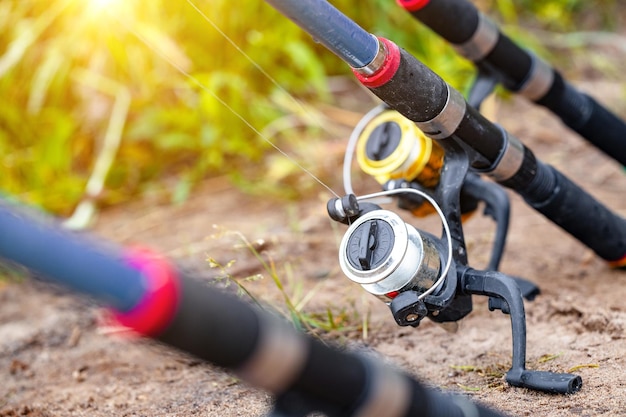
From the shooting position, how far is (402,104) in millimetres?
1341

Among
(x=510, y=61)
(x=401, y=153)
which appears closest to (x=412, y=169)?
(x=401, y=153)

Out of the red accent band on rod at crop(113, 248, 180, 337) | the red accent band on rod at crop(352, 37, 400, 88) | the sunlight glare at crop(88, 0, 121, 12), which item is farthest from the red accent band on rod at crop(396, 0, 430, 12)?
the sunlight glare at crop(88, 0, 121, 12)

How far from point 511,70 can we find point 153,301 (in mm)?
1389

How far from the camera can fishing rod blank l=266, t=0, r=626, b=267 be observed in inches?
50.4

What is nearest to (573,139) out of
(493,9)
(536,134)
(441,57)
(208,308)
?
(536,134)

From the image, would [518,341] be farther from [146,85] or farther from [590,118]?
[146,85]

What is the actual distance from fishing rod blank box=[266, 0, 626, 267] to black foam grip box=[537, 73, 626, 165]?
28 cm

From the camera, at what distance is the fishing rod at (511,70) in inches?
69.3

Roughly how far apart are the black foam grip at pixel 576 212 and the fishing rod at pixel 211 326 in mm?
779

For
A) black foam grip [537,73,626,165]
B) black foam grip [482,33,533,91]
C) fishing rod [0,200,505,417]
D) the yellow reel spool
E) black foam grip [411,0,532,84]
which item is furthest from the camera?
black foam grip [537,73,626,165]

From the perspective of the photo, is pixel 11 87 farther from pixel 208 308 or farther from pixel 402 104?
pixel 208 308

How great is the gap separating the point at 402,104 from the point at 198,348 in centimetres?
70

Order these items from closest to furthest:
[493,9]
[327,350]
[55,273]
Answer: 1. [55,273]
2. [327,350]
3. [493,9]

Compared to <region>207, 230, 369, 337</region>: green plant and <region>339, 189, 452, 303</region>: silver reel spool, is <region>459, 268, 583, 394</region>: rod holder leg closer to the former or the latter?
<region>339, 189, 452, 303</region>: silver reel spool
